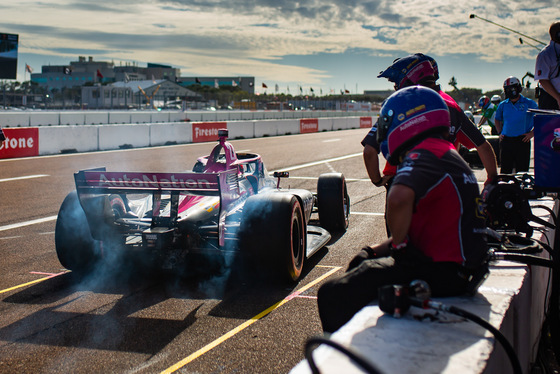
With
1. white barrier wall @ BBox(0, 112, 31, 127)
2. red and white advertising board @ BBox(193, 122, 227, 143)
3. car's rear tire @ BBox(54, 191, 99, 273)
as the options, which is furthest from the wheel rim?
white barrier wall @ BBox(0, 112, 31, 127)

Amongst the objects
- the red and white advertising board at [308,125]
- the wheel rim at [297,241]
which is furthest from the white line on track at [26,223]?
the red and white advertising board at [308,125]

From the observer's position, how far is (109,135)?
22.2 metres

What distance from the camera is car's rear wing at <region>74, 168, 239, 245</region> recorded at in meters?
5.31

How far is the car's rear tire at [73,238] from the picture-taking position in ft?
19.1

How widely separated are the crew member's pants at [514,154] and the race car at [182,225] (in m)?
4.55

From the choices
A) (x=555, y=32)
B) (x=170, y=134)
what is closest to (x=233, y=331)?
(x=555, y=32)

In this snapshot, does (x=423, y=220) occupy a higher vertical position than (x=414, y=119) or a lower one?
lower

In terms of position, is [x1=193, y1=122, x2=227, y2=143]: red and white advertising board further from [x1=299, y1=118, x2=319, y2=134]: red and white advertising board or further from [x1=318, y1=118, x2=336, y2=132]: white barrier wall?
[x1=318, y1=118, x2=336, y2=132]: white barrier wall

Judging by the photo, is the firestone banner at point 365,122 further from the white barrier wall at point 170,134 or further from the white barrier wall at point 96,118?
the white barrier wall at point 170,134

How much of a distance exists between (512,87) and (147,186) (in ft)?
22.1

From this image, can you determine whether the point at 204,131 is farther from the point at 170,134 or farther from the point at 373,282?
the point at 373,282

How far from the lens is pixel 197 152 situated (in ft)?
68.4

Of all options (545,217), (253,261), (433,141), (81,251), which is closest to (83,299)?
(81,251)

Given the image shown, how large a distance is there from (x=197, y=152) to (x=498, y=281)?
18.3 meters
